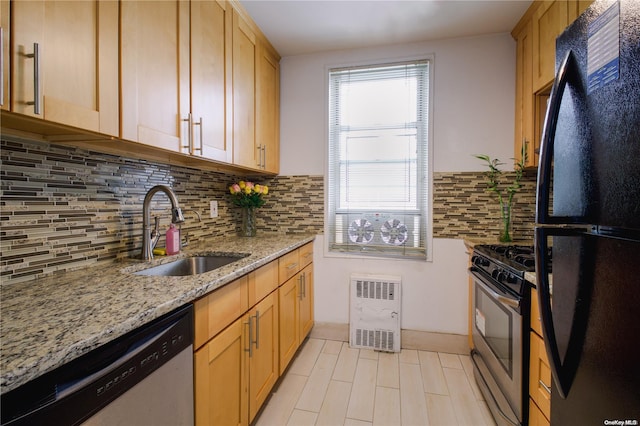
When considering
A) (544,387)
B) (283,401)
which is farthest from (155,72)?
(544,387)

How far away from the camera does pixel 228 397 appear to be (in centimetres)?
121

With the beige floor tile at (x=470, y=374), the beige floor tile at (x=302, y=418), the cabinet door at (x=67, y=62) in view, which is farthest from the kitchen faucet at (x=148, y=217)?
the beige floor tile at (x=470, y=374)

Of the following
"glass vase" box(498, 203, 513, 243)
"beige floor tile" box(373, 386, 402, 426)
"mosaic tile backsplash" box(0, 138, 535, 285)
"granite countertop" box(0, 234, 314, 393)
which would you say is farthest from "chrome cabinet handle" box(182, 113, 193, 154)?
"glass vase" box(498, 203, 513, 243)

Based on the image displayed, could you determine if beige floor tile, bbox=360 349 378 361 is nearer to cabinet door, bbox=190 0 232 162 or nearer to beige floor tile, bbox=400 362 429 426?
beige floor tile, bbox=400 362 429 426

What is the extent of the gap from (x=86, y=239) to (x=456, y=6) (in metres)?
2.55

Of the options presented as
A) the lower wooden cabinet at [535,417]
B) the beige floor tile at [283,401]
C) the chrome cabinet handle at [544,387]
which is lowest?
the beige floor tile at [283,401]

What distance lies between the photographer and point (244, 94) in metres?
1.99

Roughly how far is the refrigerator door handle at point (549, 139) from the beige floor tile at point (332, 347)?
1.96 meters

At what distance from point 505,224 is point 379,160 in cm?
108

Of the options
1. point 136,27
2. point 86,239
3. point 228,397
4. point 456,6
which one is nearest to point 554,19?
point 456,6

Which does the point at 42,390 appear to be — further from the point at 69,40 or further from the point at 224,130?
the point at 224,130

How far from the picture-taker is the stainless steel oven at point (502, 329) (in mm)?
1274

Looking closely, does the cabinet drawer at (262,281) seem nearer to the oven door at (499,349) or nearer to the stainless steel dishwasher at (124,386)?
the stainless steel dishwasher at (124,386)

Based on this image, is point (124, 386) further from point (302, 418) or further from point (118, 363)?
point (302, 418)
